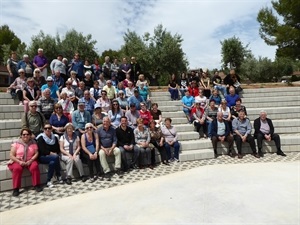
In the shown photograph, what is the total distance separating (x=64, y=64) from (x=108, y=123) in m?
4.82

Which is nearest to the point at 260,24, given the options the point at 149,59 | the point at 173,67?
the point at 173,67

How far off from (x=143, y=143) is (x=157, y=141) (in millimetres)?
518

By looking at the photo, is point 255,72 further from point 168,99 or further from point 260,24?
point 168,99

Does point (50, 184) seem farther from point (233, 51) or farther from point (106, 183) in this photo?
point (233, 51)

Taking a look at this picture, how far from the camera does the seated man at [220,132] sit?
7.61 metres

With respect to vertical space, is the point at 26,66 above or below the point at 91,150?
above

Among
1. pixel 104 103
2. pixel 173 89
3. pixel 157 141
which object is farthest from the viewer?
pixel 173 89

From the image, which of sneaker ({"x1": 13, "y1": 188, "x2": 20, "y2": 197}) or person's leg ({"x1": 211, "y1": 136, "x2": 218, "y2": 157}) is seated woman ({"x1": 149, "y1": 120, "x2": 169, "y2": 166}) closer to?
person's leg ({"x1": 211, "y1": 136, "x2": 218, "y2": 157})

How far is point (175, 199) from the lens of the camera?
443 cm

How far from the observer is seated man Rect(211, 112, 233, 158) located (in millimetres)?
7613

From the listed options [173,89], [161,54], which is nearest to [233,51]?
[161,54]

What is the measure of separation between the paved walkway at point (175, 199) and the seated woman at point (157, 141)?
0.69 m

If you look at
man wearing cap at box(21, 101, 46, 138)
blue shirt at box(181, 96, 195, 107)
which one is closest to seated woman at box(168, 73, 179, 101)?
blue shirt at box(181, 96, 195, 107)

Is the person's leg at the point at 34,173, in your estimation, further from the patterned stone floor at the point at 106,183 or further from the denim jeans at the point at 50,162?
the denim jeans at the point at 50,162
